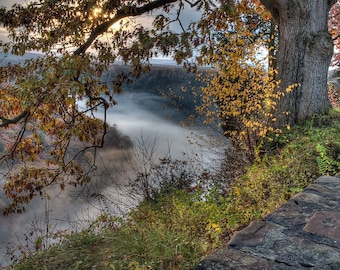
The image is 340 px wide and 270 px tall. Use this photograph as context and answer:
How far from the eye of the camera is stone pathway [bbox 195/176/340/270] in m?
1.96

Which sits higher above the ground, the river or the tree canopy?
the tree canopy

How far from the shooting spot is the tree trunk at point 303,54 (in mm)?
6621

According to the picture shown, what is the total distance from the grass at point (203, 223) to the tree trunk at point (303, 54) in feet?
1.95

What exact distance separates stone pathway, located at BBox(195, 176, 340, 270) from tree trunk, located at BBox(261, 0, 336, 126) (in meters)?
4.44

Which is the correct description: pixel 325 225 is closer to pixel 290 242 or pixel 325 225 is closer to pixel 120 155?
pixel 290 242

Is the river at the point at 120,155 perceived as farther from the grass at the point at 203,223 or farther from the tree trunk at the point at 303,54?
the grass at the point at 203,223

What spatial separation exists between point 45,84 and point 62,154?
228 cm

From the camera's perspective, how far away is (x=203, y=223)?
4660mm

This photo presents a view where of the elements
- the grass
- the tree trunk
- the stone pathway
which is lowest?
the grass

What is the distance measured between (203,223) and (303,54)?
4191 mm

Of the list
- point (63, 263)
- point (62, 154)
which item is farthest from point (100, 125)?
point (63, 263)

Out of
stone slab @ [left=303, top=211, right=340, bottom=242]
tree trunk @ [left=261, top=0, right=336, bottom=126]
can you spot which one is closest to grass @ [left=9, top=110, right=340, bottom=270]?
tree trunk @ [left=261, top=0, right=336, bottom=126]

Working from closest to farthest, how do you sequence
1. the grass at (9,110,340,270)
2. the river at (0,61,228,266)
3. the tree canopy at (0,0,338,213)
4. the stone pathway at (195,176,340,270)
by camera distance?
the stone pathway at (195,176,340,270)
the grass at (9,110,340,270)
the tree canopy at (0,0,338,213)
the river at (0,61,228,266)

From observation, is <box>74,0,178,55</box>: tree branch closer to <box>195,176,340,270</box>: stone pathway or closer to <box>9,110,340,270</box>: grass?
<box>9,110,340,270</box>: grass
